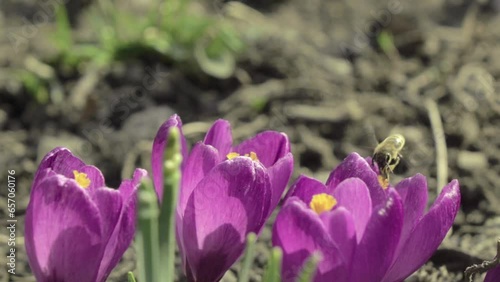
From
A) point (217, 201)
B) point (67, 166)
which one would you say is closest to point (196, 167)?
point (217, 201)

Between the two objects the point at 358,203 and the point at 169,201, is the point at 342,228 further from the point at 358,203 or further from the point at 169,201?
the point at 169,201

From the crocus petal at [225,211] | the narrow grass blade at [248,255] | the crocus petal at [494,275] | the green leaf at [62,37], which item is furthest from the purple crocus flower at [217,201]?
the green leaf at [62,37]

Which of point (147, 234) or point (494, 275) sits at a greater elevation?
point (147, 234)

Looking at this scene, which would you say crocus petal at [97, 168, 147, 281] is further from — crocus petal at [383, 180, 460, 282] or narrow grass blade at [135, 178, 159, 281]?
crocus petal at [383, 180, 460, 282]

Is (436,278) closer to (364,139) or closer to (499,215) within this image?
(499,215)

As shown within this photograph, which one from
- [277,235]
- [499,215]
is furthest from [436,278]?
[277,235]

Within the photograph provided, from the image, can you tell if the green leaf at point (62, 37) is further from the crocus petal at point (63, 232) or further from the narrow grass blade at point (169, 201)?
the narrow grass blade at point (169, 201)
